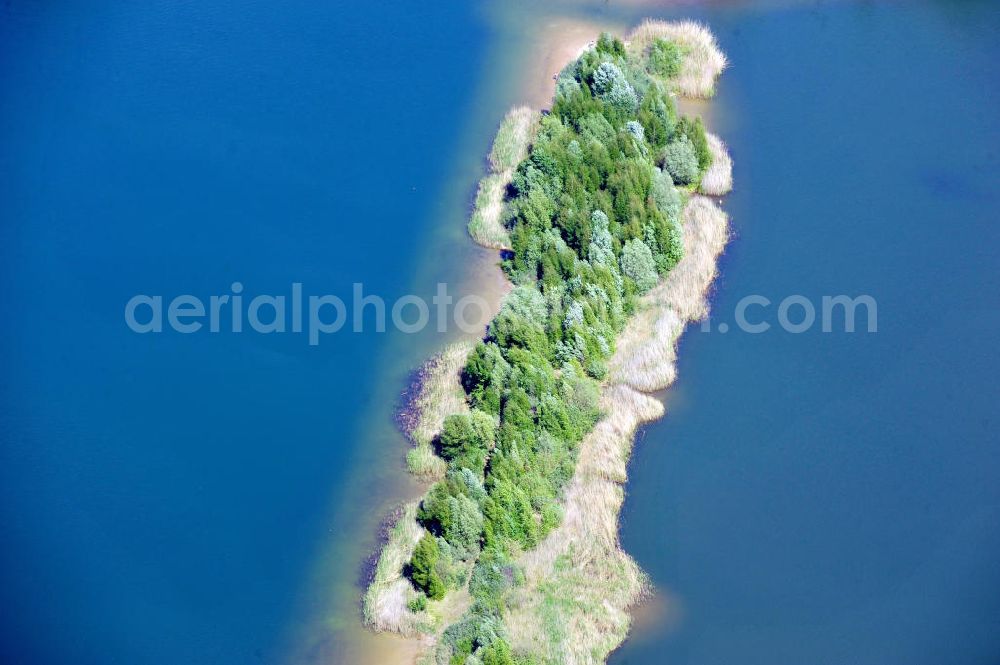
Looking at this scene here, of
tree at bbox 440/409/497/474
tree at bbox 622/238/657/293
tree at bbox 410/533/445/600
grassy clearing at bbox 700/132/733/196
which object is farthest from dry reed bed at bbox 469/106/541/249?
tree at bbox 410/533/445/600

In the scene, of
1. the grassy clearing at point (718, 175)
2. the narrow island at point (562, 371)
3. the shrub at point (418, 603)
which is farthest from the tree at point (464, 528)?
the grassy clearing at point (718, 175)

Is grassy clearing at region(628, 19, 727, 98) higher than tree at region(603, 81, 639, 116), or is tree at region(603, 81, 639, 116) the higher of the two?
grassy clearing at region(628, 19, 727, 98)

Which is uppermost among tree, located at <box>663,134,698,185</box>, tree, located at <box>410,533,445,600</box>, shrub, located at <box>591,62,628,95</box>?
shrub, located at <box>591,62,628,95</box>

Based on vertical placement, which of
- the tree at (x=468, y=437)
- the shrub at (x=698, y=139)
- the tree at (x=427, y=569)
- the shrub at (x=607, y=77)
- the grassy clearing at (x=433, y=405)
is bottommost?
the tree at (x=427, y=569)

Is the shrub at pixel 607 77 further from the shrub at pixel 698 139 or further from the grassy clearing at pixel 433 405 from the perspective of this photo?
the grassy clearing at pixel 433 405

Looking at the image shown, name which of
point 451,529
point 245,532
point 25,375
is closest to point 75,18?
point 25,375

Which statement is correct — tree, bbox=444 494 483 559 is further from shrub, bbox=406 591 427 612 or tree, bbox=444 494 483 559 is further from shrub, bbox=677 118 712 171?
shrub, bbox=677 118 712 171

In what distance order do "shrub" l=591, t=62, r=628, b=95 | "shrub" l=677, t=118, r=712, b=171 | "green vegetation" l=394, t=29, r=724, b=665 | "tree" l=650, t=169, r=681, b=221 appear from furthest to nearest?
"shrub" l=591, t=62, r=628, b=95
"shrub" l=677, t=118, r=712, b=171
"tree" l=650, t=169, r=681, b=221
"green vegetation" l=394, t=29, r=724, b=665
